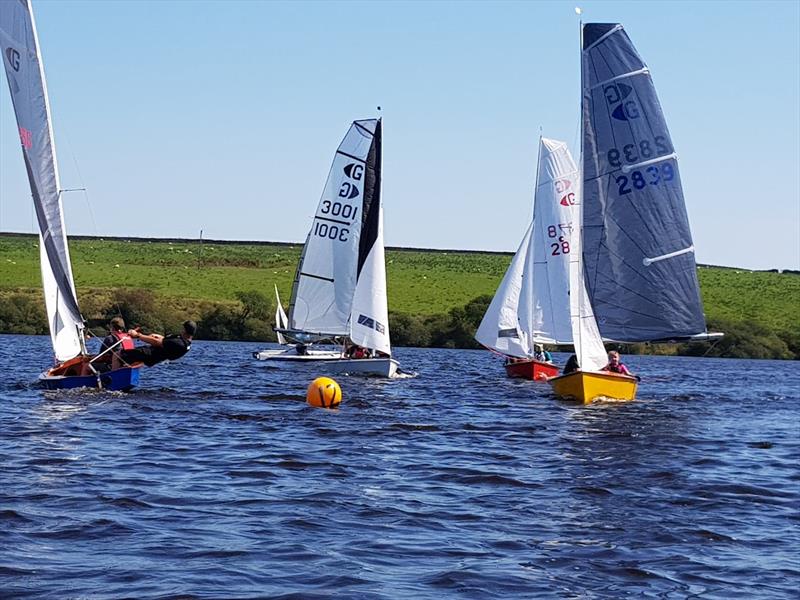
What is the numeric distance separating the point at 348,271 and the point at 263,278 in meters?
62.3

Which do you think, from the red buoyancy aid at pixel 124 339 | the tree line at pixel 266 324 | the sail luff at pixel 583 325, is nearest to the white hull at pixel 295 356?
the sail luff at pixel 583 325

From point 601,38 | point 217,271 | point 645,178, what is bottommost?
point 645,178

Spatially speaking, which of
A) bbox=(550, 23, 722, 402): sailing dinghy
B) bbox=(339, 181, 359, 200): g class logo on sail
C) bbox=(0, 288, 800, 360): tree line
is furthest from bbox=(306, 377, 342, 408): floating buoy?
bbox=(0, 288, 800, 360): tree line

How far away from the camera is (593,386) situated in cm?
2975

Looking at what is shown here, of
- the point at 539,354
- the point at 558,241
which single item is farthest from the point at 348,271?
the point at 558,241

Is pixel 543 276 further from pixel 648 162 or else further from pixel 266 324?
pixel 266 324

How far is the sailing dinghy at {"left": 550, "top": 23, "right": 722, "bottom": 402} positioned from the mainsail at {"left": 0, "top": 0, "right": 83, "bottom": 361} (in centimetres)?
1319

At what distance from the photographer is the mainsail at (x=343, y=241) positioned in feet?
147

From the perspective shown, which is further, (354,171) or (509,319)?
(354,171)

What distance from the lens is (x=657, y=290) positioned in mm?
33250

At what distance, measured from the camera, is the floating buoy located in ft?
93.1

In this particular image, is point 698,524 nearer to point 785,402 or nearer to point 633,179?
point 633,179

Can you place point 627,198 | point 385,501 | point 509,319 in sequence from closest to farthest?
point 385,501 → point 627,198 → point 509,319

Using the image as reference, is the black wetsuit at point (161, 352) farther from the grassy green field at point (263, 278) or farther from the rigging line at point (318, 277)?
the grassy green field at point (263, 278)
